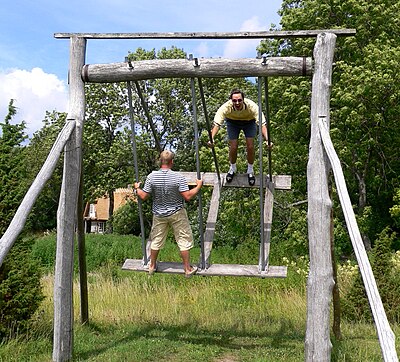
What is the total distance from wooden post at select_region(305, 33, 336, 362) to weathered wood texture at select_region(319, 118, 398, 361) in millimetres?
230

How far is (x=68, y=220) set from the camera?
532cm

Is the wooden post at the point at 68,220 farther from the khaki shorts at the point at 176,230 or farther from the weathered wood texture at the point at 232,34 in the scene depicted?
the khaki shorts at the point at 176,230

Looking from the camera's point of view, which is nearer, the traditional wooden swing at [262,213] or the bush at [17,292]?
the traditional wooden swing at [262,213]

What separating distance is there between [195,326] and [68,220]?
2689 mm

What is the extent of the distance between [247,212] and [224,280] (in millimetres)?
4735

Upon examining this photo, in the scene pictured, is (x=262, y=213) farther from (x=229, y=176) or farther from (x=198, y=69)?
(x=198, y=69)

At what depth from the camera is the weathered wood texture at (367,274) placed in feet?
11.1

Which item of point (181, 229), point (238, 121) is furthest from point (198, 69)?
point (181, 229)

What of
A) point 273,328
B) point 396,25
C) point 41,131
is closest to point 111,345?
point 273,328

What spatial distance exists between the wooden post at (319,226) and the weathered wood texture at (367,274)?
230 mm

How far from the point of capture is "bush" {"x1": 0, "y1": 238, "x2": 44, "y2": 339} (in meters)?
6.10

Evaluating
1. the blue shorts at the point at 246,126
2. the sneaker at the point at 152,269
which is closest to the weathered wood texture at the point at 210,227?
the sneaker at the point at 152,269

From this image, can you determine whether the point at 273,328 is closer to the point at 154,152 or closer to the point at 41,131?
the point at 154,152

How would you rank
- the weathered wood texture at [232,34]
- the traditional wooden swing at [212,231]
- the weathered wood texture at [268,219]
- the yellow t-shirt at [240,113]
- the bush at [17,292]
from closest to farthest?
the weathered wood texture at [232,34], the traditional wooden swing at [212,231], the weathered wood texture at [268,219], the yellow t-shirt at [240,113], the bush at [17,292]
